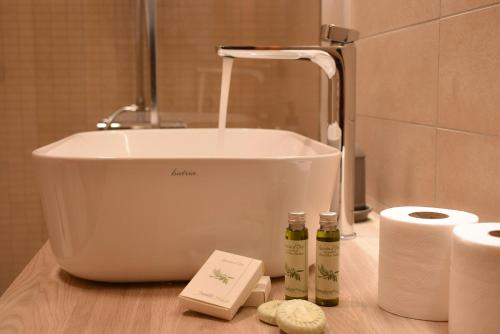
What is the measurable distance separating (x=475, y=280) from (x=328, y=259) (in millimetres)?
192

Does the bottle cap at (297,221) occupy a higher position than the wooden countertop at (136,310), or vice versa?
the bottle cap at (297,221)

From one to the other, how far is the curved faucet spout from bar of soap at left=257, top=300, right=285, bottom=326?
388 mm

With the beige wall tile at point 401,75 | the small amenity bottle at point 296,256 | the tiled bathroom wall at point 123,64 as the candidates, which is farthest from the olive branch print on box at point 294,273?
the tiled bathroom wall at point 123,64

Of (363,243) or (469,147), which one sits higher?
(469,147)

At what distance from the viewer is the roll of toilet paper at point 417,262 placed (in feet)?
2.31

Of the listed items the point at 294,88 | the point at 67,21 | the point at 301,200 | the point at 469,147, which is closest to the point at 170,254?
the point at 301,200

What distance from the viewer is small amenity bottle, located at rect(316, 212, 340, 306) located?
2.50ft

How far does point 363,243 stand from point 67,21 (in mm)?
1067

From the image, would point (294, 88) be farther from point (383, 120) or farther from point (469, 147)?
point (469, 147)

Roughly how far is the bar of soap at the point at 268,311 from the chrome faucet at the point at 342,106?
359 millimetres

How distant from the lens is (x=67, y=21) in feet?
5.58

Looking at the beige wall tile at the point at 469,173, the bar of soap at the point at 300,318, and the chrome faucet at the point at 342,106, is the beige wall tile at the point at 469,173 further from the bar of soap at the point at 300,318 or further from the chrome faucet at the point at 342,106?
the bar of soap at the point at 300,318

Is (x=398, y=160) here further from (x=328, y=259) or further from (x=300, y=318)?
(x=300, y=318)

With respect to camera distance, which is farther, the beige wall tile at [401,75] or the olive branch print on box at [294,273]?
the beige wall tile at [401,75]
